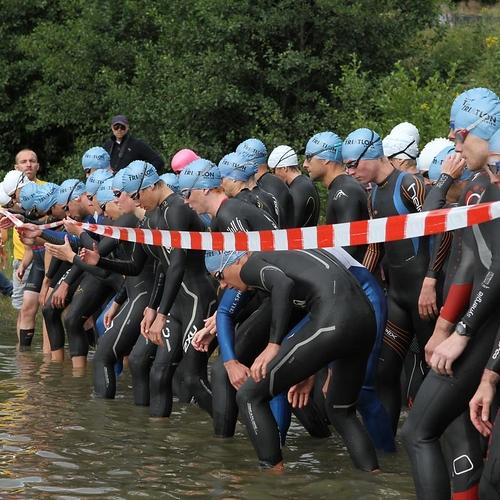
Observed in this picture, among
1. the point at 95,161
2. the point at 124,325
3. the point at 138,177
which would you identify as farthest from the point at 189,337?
the point at 95,161

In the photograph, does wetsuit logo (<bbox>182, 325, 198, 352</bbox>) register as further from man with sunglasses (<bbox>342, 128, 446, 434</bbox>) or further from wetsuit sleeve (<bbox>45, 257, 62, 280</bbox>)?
wetsuit sleeve (<bbox>45, 257, 62, 280</bbox>)

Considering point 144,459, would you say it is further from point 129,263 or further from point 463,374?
point 463,374

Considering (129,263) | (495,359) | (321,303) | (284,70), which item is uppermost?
(284,70)

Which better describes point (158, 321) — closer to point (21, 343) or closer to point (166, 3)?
point (21, 343)

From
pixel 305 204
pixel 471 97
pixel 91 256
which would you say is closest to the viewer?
pixel 471 97

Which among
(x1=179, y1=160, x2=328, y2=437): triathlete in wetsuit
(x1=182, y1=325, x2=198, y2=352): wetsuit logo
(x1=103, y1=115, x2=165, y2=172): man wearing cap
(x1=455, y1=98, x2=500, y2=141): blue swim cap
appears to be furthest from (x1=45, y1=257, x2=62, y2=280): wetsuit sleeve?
(x1=455, y1=98, x2=500, y2=141): blue swim cap

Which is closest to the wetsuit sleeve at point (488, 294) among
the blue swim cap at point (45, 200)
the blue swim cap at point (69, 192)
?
the blue swim cap at point (69, 192)

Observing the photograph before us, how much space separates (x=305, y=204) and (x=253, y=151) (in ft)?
3.47

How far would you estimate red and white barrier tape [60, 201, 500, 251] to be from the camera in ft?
18.0

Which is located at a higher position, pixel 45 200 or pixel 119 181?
pixel 119 181

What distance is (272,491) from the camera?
23.0ft

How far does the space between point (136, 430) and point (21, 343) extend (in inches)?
216

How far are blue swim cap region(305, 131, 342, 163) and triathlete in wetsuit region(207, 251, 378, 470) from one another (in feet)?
7.15

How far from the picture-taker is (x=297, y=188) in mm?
11383
